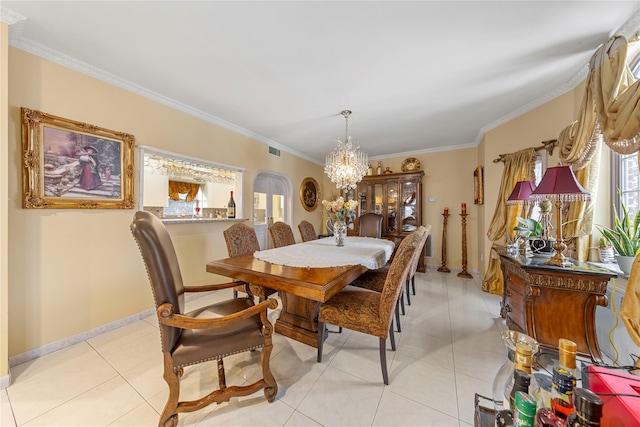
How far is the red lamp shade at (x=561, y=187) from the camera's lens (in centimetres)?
164

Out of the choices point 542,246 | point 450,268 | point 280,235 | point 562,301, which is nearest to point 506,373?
point 562,301

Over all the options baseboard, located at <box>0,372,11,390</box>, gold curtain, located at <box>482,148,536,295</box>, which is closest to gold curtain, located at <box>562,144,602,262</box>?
gold curtain, located at <box>482,148,536,295</box>

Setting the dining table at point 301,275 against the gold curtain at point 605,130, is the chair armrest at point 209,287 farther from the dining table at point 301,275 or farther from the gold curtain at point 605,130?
the gold curtain at point 605,130

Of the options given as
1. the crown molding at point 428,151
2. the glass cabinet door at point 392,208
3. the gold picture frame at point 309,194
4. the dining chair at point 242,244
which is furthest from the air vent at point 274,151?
the glass cabinet door at point 392,208

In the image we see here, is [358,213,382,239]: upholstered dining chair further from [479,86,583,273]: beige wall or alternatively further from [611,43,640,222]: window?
[611,43,640,222]: window

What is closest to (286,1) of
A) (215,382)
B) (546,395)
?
(546,395)

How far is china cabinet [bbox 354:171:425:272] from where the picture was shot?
15.4ft

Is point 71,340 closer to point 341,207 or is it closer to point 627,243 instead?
point 341,207

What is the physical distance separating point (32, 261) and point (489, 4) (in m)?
3.91

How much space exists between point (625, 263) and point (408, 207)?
3.22 meters

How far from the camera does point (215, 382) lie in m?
1.60

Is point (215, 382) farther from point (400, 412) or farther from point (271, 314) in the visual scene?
point (400, 412)

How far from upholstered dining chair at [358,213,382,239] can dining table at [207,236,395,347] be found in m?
1.50

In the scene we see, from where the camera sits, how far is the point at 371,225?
4.12 m
